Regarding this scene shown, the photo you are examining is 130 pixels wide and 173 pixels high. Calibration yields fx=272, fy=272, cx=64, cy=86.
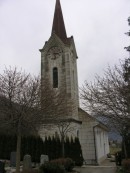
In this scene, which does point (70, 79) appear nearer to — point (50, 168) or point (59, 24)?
point (59, 24)

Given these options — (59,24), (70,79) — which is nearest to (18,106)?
(70,79)

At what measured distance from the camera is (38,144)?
92.2 ft

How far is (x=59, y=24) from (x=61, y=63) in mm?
7343

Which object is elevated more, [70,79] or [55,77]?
[55,77]

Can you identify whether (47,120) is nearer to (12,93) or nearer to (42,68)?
(12,93)

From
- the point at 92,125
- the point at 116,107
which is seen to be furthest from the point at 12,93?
the point at 92,125

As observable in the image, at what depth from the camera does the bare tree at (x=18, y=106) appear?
48.6ft

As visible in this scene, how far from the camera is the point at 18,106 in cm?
1502

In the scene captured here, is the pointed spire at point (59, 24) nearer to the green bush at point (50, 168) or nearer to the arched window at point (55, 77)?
the arched window at point (55, 77)

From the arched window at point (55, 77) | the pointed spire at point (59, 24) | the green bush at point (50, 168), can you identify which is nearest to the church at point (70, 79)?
the arched window at point (55, 77)

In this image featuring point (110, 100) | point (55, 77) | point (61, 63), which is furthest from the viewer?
point (61, 63)

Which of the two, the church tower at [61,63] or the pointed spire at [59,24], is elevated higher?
the pointed spire at [59,24]

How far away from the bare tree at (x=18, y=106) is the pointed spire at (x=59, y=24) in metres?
22.5

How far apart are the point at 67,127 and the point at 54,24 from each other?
16.6 metres
